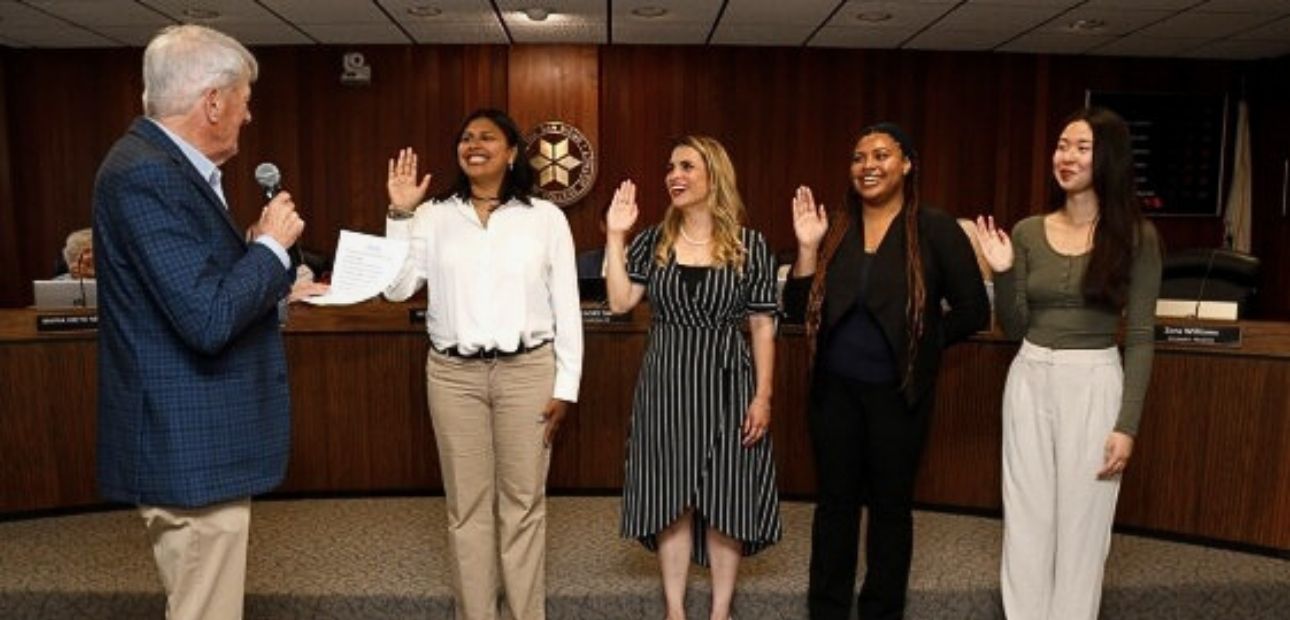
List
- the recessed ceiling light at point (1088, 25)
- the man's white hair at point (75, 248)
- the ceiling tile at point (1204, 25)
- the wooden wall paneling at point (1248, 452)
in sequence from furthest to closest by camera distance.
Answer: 1. the recessed ceiling light at point (1088, 25)
2. the ceiling tile at point (1204, 25)
3. the man's white hair at point (75, 248)
4. the wooden wall paneling at point (1248, 452)

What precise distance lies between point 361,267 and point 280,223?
28cm

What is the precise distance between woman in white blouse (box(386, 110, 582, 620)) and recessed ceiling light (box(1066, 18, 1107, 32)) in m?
4.36

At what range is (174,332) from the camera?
158 centimetres

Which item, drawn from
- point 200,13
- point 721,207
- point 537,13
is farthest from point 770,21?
point 721,207

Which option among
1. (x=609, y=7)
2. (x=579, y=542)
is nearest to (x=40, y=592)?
(x=579, y=542)

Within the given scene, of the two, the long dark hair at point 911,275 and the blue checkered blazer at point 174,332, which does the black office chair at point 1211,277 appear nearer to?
the long dark hair at point 911,275

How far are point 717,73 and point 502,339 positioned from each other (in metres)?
4.69

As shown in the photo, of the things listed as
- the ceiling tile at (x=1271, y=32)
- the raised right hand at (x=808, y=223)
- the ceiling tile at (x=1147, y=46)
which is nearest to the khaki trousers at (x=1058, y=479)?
the raised right hand at (x=808, y=223)

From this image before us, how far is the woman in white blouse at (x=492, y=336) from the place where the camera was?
235 cm

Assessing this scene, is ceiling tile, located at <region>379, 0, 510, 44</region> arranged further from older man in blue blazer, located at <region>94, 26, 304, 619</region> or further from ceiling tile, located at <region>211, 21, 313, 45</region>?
older man in blue blazer, located at <region>94, 26, 304, 619</region>

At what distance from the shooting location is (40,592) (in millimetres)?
2770

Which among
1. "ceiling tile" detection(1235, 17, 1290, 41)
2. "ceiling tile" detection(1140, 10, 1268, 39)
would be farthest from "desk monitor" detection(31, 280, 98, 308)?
"ceiling tile" detection(1235, 17, 1290, 41)

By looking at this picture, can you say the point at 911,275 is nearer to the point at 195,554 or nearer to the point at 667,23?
the point at 195,554

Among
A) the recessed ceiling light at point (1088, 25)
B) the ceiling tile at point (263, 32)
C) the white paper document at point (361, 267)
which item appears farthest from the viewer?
the ceiling tile at point (263, 32)
